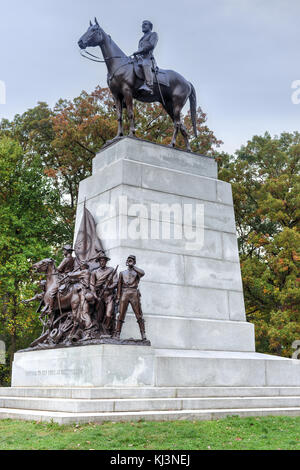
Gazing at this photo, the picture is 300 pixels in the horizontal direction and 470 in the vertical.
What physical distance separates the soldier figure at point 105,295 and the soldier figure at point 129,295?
0.24 metres

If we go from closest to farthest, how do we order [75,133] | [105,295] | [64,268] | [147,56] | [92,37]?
[105,295] → [64,268] → [92,37] → [147,56] → [75,133]

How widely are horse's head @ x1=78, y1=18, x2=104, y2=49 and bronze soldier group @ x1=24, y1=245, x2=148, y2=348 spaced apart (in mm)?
7067

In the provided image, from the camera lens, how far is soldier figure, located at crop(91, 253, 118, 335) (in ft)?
45.7

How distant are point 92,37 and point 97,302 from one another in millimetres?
8556

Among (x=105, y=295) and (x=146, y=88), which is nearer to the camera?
(x=105, y=295)

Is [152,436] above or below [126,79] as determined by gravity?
below

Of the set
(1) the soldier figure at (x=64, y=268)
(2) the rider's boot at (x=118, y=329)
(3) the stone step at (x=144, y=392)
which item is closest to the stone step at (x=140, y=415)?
(3) the stone step at (x=144, y=392)

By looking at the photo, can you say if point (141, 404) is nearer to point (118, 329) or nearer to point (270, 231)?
point (118, 329)

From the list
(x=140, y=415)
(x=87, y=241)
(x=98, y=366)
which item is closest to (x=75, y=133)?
(x=87, y=241)

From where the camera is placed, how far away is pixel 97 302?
14031 mm

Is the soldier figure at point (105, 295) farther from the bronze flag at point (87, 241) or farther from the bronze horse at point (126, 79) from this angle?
the bronze horse at point (126, 79)

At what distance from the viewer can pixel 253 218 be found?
33844 millimetres

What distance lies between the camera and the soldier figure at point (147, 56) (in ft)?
57.9
